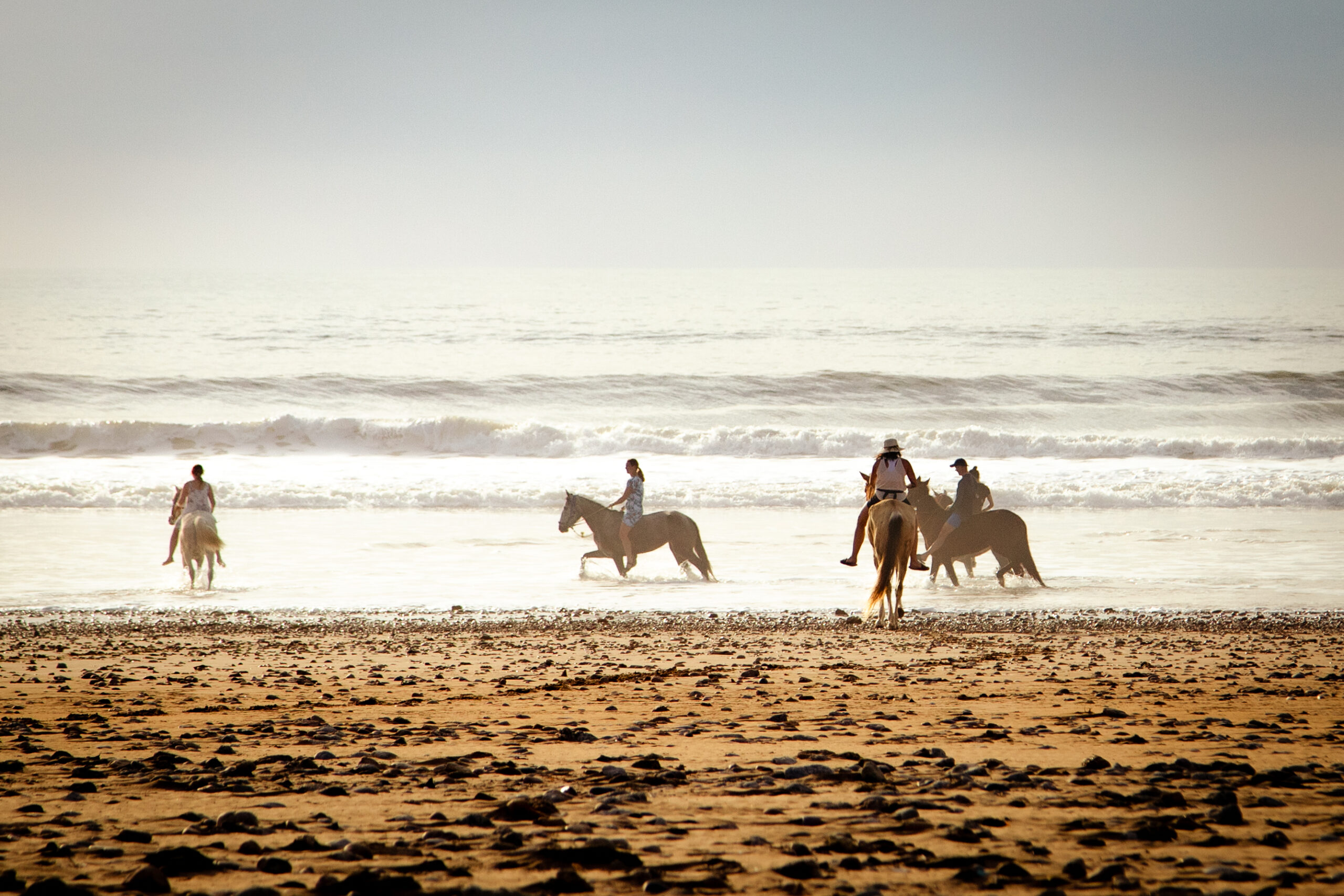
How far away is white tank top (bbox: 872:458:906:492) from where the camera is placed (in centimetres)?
1220

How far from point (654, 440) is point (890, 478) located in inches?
832

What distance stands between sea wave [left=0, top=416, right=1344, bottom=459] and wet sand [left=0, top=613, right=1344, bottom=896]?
22172 mm

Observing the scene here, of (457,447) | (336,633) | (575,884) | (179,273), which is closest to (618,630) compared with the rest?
(336,633)

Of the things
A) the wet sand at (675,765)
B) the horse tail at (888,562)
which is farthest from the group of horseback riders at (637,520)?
the wet sand at (675,765)

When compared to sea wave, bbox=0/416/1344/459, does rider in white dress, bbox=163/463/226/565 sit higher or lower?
lower

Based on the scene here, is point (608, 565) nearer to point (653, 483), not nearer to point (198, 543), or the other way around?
point (198, 543)

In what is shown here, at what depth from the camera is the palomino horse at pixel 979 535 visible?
14.4m

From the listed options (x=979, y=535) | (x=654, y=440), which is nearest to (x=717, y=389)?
(x=654, y=440)

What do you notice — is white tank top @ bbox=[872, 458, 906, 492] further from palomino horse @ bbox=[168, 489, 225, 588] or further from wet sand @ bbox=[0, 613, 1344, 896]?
palomino horse @ bbox=[168, 489, 225, 588]

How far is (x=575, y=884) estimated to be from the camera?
3559mm

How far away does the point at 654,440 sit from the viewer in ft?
109

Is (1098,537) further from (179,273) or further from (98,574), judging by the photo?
(179,273)

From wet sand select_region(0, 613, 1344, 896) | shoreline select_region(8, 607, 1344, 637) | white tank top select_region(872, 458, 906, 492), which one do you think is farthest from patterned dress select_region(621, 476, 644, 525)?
wet sand select_region(0, 613, 1344, 896)

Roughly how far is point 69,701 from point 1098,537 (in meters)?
15.3
